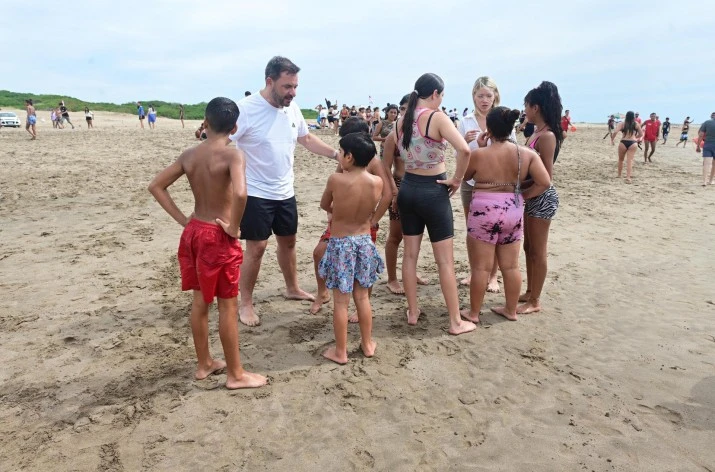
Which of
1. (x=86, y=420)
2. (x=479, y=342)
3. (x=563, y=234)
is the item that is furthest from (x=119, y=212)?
(x=563, y=234)

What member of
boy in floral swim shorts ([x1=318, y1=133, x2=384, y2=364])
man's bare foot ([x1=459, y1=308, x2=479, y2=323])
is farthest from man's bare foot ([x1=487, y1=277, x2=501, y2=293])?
boy in floral swim shorts ([x1=318, y1=133, x2=384, y2=364])

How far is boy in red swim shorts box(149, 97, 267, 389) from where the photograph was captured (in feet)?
10.1

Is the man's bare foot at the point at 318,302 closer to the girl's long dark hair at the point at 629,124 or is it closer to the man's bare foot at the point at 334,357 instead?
the man's bare foot at the point at 334,357

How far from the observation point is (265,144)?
4148 millimetres

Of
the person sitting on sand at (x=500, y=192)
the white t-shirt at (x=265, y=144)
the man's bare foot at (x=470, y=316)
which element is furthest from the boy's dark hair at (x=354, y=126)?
the man's bare foot at (x=470, y=316)

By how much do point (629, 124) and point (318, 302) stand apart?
1137cm

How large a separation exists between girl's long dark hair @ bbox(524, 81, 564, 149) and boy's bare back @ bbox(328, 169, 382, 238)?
1765 mm

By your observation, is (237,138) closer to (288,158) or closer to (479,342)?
(288,158)

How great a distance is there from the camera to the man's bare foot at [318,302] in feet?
15.1

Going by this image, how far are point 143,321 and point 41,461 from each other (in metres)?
1.79

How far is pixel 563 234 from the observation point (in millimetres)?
7547

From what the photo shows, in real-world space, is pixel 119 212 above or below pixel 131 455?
above

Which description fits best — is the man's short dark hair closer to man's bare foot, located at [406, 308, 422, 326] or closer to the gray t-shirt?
man's bare foot, located at [406, 308, 422, 326]

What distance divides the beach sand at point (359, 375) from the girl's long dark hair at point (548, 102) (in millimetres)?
1820
